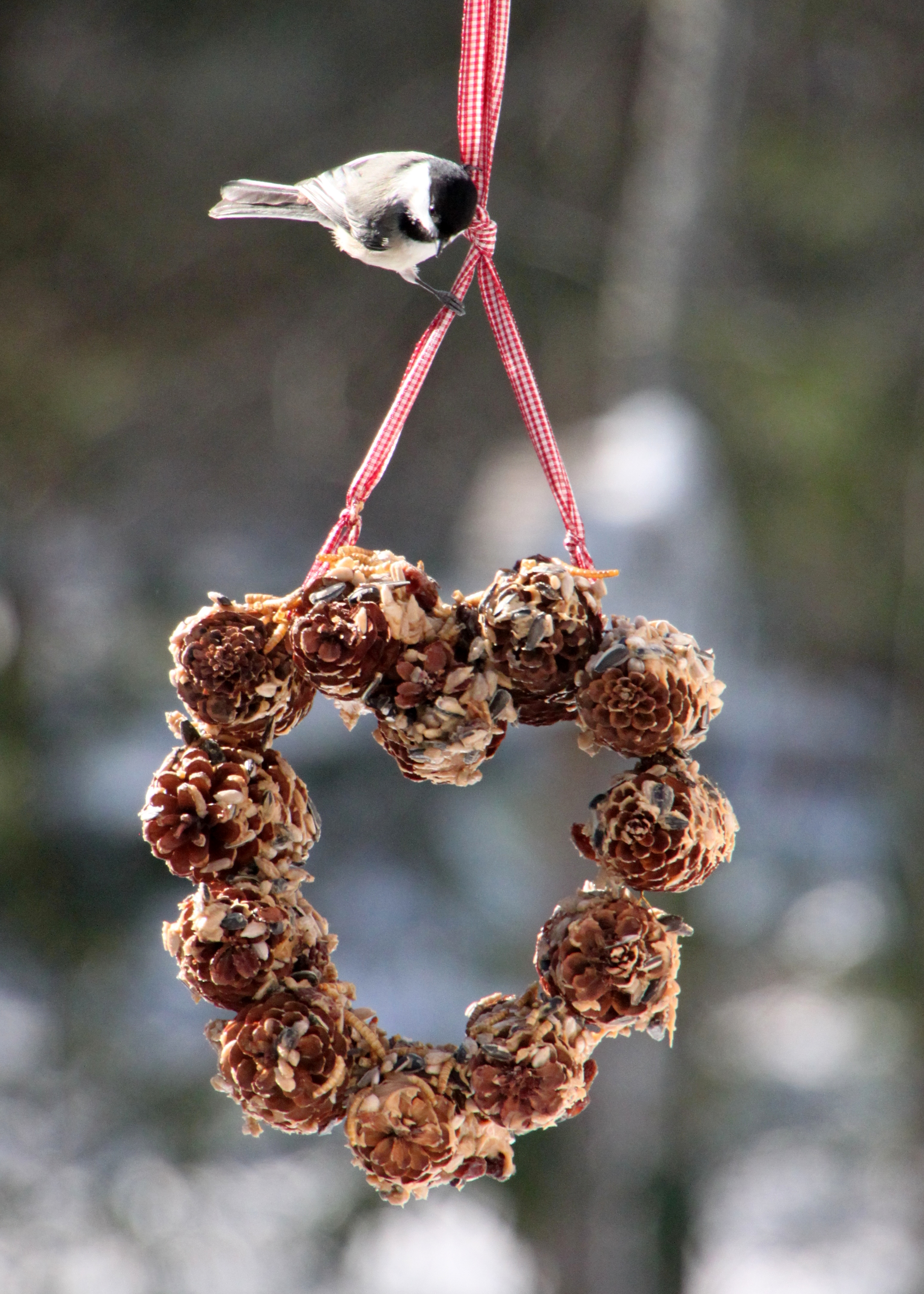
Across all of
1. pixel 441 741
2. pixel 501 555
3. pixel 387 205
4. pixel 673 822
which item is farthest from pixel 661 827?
pixel 501 555

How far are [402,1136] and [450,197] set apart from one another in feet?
1.50

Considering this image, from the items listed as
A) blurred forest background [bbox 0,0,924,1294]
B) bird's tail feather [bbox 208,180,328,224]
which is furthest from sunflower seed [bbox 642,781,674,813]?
blurred forest background [bbox 0,0,924,1294]

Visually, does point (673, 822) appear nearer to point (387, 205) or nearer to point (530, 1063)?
point (530, 1063)

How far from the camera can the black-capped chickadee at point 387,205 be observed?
52 cm

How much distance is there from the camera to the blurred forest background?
144 cm

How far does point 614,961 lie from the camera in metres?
0.55

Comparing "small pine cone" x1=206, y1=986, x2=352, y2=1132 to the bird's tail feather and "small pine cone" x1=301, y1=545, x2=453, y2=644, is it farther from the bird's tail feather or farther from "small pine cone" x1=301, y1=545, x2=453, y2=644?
the bird's tail feather

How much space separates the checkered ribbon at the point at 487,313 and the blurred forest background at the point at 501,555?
790mm

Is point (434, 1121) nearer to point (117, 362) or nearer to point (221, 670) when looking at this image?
point (221, 670)

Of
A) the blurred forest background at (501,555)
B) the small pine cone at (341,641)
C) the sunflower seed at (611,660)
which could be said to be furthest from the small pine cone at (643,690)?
the blurred forest background at (501,555)

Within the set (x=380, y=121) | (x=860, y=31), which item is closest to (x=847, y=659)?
(x=860, y=31)

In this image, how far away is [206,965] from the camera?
0.55m

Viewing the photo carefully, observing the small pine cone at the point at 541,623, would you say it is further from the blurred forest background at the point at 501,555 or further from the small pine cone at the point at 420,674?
the blurred forest background at the point at 501,555

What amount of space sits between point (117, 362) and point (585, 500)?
69 cm
